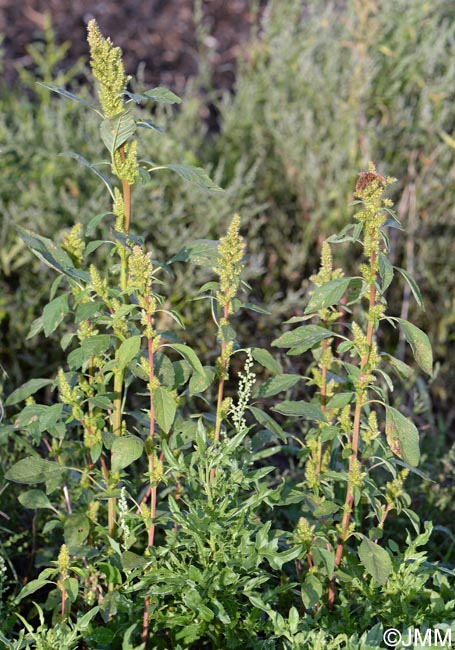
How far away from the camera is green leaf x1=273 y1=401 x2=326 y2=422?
1.46m

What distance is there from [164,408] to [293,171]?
205cm

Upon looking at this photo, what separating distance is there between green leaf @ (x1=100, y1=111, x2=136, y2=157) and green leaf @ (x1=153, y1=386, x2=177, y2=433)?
0.42m

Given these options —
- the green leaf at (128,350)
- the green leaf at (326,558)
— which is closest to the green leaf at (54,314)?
the green leaf at (128,350)

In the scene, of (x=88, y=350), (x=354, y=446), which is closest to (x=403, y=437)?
(x=354, y=446)

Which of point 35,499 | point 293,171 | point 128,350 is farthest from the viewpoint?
point 293,171

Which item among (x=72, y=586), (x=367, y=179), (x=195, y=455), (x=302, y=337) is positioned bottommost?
(x=72, y=586)

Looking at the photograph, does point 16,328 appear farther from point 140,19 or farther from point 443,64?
point 140,19

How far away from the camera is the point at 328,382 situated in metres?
1.71

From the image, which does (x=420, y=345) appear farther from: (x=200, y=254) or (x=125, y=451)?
(x=125, y=451)

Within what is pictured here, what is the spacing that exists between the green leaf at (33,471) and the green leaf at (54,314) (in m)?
0.26

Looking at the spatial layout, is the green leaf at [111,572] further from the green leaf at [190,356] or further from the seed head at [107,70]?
the seed head at [107,70]

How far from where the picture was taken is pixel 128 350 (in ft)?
4.58

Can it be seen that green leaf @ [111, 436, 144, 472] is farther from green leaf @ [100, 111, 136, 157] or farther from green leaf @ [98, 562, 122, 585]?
green leaf @ [100, 111, 136, 157]

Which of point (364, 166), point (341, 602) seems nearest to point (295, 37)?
point (364, 166)
